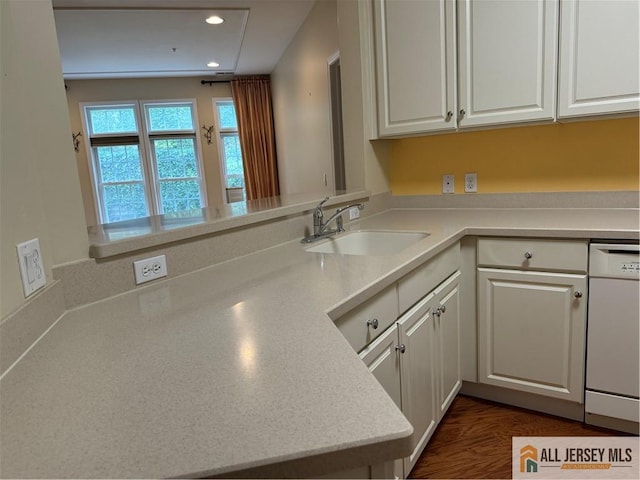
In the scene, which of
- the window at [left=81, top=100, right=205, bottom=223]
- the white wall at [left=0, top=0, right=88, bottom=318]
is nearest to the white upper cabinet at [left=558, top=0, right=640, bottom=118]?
the white wall at [left=0, top=0, right=88, bottom=318]

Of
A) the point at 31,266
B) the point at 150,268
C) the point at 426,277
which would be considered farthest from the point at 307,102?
the point at 31,266

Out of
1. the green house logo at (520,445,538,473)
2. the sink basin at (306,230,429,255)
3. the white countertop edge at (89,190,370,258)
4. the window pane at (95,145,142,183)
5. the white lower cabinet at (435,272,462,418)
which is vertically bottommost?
the green house logo at (520,445,538,473)

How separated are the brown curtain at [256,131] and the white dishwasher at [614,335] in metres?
5.21

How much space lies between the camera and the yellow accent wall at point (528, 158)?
2154 mm

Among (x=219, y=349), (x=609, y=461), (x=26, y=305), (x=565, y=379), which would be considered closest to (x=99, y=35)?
(x=26, y=305)

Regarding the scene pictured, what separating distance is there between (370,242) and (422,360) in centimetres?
67

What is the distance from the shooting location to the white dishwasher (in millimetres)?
1705

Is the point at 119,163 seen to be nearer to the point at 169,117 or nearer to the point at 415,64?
the point at 169,117

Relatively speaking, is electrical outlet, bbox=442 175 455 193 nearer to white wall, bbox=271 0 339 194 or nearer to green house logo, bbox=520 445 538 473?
white wall, bbox=271 0 339 194

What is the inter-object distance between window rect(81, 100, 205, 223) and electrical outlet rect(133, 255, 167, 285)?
5433mm

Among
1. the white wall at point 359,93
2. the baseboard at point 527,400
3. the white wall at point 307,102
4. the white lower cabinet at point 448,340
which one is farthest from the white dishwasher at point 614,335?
the white wall at point 307,102

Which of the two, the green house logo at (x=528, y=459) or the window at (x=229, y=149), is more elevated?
the window at (x=229, y=149)

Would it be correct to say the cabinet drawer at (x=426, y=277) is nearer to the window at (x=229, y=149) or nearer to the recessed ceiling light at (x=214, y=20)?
the recessed ceiling light at (x=214, y=20)

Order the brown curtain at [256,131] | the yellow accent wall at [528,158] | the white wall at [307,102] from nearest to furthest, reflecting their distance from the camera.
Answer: the yellow accent wall at [528,158] < the white wall at [307,102] < the brown curtain at [256,131]
